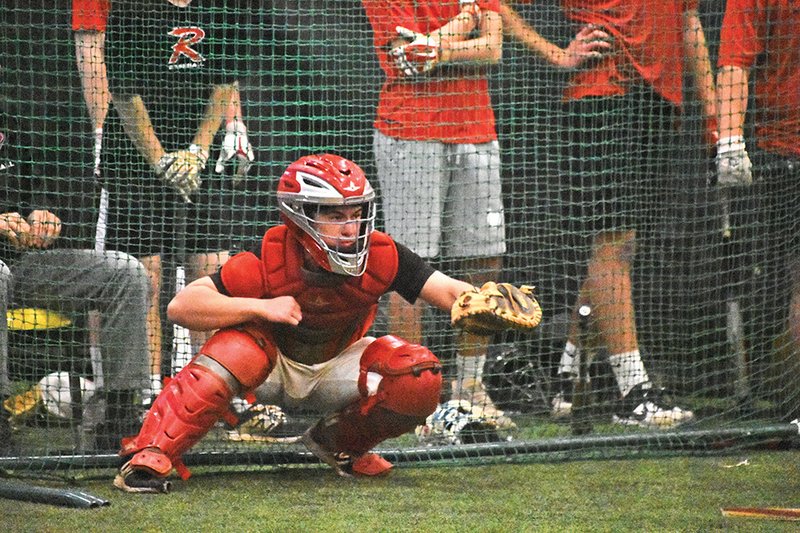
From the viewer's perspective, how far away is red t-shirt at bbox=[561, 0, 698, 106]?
518 centimetres

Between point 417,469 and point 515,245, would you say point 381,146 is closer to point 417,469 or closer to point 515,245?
point 515,245

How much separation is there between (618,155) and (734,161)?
500mm

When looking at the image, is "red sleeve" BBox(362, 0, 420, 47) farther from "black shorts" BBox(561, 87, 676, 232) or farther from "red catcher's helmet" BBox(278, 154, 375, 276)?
"red catcher's helmet" BBox(278, 154, 375, 276)

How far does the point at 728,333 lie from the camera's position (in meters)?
5.39

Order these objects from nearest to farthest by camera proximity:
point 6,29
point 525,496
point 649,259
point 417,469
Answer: point 525,496 → point 417,469 → point 6,29 → point 649,259

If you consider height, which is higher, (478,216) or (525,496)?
(478,216)

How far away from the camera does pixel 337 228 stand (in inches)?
155

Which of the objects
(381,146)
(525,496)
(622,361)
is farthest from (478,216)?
(525,496)

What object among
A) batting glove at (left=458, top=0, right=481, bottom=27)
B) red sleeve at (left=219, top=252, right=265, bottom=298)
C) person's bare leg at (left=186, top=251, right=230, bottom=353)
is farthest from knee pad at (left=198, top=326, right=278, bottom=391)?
batting glove at (left=458, top=0, right=481, bottom=27)

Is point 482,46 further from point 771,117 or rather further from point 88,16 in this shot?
point 88,16

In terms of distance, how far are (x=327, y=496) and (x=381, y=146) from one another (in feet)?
5.86

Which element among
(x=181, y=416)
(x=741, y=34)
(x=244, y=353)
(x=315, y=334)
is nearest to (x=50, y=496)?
(x=181, y=416)

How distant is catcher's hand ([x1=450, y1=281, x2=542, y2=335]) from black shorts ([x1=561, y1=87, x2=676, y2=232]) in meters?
1.41

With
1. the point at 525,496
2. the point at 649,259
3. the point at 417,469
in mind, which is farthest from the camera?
the point at 649,259
